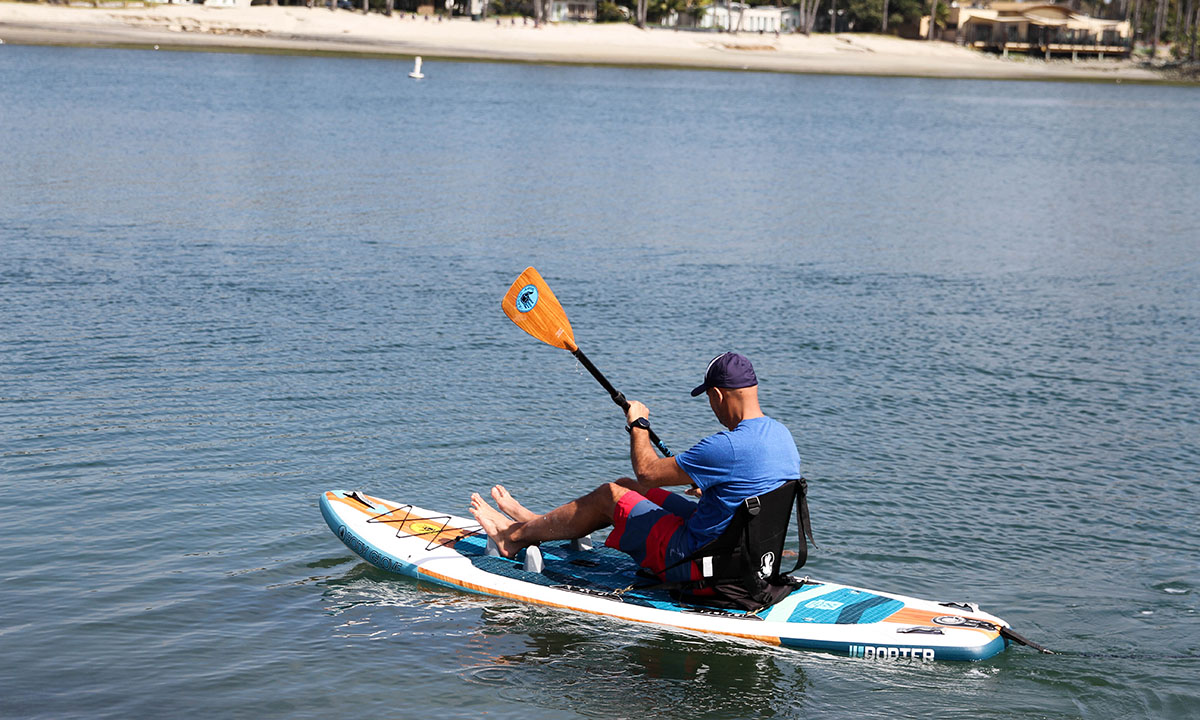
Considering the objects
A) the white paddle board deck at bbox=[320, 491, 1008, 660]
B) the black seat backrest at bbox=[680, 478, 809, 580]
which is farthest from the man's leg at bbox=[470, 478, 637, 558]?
the black seat backrest at bbox=[680, 478, 809, 580]

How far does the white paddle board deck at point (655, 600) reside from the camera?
275 inches

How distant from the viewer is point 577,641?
7270mm

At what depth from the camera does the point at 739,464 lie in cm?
648

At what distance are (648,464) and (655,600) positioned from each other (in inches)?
40.2

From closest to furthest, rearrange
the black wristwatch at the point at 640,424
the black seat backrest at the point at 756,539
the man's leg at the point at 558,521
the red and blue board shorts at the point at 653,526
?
the black seat backrest at the point at 756,539, the black wristwatch at the point at 640,424, the red and blue board shorts at the point at 653,526, the man's leg at the point at 558,521

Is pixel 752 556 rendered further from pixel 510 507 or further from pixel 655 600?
pixel 510 507

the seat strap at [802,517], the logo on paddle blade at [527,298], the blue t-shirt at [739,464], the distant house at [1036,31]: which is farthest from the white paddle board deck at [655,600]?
the distant house at [1036,31]

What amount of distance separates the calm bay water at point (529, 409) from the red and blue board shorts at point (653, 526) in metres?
0.48

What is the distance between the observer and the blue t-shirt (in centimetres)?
646

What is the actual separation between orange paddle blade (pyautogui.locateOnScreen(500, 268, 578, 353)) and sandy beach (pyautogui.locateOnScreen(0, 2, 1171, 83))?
6796 centimetres

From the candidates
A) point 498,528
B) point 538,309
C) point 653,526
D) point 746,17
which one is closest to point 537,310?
point 538,309

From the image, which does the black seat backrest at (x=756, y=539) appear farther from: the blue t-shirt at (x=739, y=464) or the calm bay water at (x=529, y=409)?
the calm bay water at (x=529, y=409)

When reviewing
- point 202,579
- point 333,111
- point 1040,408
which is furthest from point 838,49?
point 202,579

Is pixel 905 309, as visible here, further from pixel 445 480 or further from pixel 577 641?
pixel 577 641
